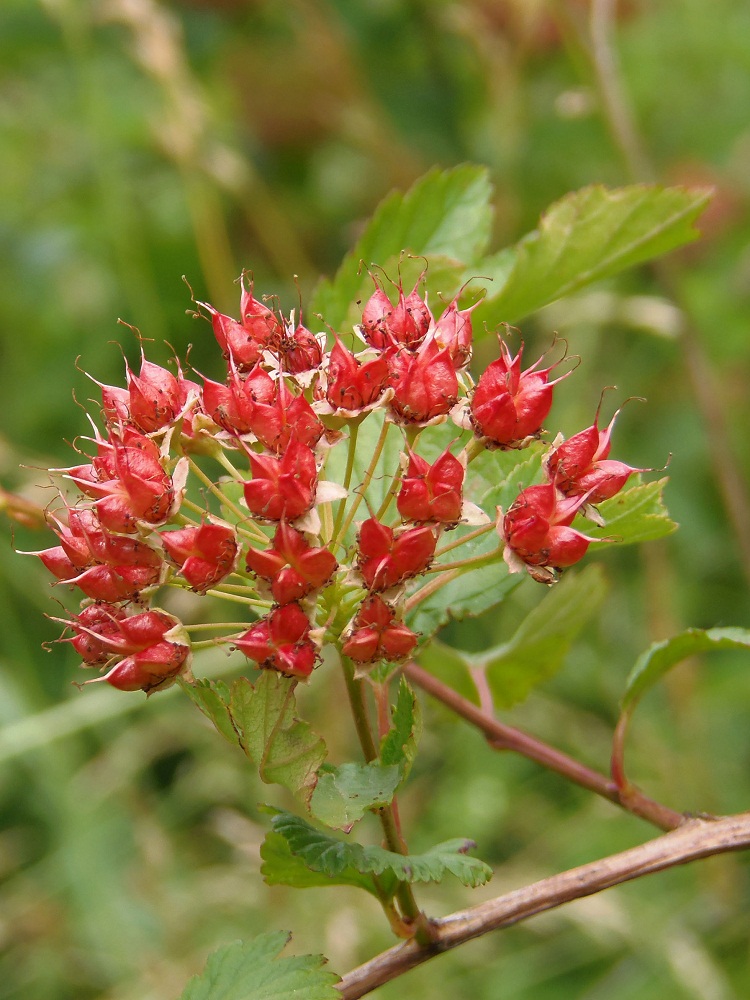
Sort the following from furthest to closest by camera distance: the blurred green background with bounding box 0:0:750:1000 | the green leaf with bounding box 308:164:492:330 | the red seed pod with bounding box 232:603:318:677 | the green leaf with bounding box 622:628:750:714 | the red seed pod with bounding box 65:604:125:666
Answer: the blurred green background with bounding box 0:0:750:1000 → the green leaf with bounding box 308:164:492:330 → the green leaf with bounding box 622:628:750:714 → the red seed pod with bounding box 65:604:125:666 → the red seed pod with bounding box 232:603:318:677

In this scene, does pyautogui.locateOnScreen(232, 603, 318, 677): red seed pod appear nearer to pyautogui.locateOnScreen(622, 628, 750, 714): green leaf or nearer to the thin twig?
the thin twig

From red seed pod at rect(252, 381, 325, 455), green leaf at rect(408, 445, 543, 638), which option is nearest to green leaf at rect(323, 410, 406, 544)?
green leaf at rect(408, 445, 543, 638)

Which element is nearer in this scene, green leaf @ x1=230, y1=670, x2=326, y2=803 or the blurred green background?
green leaf @ x1=230, y1=670, x2=326, y2=803

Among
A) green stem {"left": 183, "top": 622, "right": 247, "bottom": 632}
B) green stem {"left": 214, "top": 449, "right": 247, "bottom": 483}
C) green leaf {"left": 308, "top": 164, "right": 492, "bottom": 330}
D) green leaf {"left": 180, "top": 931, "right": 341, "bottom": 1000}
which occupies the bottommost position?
green leaf {"left": 180, "top": 931, "right": 341, "bottom": 1000}

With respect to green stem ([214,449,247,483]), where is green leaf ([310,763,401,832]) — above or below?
below

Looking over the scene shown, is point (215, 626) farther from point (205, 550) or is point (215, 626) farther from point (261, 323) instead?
point (261, 323)

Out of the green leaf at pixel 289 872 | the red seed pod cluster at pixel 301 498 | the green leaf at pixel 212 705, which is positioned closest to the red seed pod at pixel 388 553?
the red seed pod cluster at pixel 301 498

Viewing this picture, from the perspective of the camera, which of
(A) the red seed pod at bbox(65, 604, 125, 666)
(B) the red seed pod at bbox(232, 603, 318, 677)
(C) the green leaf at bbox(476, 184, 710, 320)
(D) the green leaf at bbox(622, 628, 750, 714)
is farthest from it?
(C) the green leaf at bbox(476, 184, 710, 320)

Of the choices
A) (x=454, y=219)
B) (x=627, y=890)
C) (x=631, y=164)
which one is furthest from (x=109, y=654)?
(x=627, y=890)
